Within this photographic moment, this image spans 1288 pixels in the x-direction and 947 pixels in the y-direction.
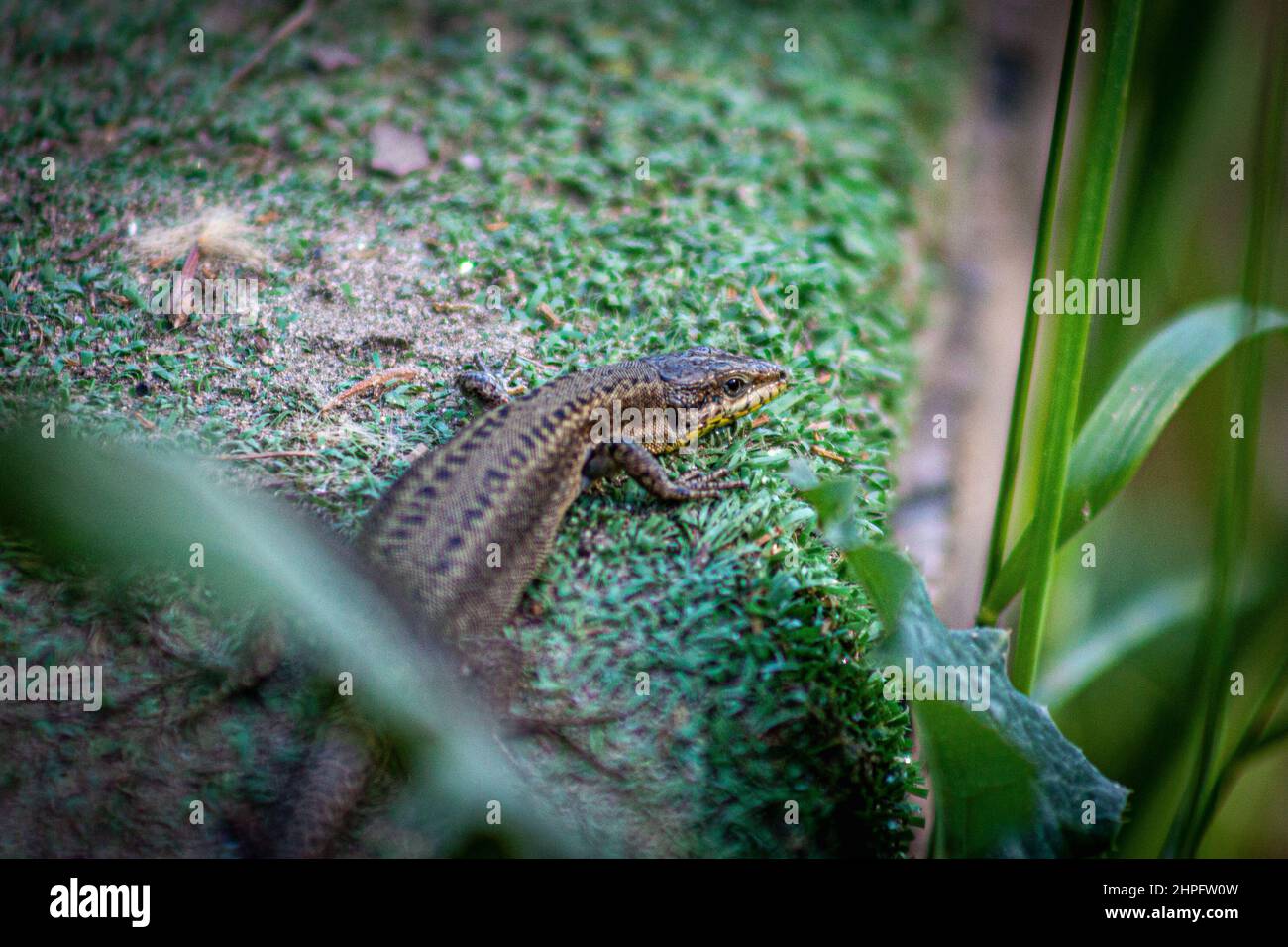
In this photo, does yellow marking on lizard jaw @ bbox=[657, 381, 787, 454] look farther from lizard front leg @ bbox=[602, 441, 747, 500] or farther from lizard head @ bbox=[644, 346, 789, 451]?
lizard front leg @ bbox=[602, 441, 747, 500]

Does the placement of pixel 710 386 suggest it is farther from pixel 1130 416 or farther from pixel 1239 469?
pixel 1239 469

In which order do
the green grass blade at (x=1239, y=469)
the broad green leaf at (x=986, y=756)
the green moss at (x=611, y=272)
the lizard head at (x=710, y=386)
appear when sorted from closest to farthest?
the broad green leaf at (x=986, y=756) → the green grass blade at (x=1239, y=469) → the green moss at (x=611, y=272) → the lizard head at (x=710, y=386)

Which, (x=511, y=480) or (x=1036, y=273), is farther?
(x=511, y=480)

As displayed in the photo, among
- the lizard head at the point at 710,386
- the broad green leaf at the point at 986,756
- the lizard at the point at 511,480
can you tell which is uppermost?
the lizard head at the point at 710,386

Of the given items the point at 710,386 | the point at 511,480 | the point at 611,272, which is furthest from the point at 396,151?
the point at 511,480

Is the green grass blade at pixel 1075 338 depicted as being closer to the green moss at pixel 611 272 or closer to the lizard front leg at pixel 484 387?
the green moss at pixel 611 272

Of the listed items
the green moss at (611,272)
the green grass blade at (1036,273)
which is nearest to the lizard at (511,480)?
the green moss at (611,272)

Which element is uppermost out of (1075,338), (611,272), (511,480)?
(611,272)

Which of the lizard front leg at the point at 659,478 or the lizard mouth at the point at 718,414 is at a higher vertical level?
the lizard mouth at the point at 718,414
